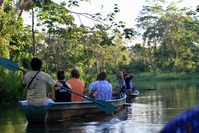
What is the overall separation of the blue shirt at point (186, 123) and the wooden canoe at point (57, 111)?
7204mm

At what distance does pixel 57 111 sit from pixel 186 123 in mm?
7636

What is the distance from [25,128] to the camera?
786 cm

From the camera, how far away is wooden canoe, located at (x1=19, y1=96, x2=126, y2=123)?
8102 millimetres

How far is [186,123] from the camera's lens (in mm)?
949

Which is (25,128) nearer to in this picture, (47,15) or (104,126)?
(104,126)

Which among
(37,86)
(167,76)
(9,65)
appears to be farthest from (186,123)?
(167,76)

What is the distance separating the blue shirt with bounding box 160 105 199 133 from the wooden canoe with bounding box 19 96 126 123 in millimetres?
7204

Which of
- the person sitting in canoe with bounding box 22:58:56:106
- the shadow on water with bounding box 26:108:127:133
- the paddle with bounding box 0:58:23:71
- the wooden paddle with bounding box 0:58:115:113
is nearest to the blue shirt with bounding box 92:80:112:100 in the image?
the shadow on water with bounding box 26:108:127:133

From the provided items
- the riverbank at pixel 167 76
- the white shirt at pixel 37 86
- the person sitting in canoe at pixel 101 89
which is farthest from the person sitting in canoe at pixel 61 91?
the riverbank at pixel 167 76

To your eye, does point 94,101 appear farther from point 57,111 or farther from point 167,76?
point 167,76

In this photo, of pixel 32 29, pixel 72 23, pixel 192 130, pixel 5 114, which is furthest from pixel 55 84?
pixel 32 29

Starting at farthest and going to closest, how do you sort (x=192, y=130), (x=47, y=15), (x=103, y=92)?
1. (x=47, y=15)
2. (x=103, y=92)
3. (x=192, y=130)

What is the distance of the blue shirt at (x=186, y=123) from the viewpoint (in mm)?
946

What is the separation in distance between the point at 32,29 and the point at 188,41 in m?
33.1
